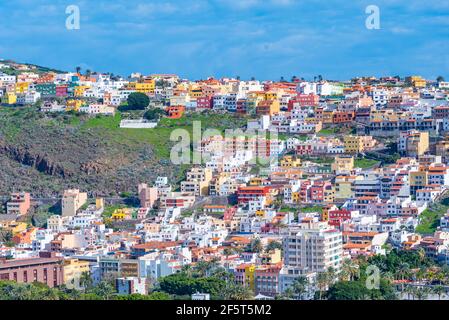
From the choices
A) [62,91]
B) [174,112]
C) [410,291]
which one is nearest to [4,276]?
[410,291]

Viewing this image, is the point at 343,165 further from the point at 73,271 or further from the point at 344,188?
the point at 73,271

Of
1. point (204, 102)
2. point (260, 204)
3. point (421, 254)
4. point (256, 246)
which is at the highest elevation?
point (204, 102)

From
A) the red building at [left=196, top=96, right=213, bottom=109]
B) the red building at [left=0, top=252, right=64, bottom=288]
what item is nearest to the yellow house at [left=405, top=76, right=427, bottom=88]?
the red building at [left=196, top=96, right=213, bottom=109]

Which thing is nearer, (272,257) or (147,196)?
(272,257)

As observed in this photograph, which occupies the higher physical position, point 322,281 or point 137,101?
point 137,101

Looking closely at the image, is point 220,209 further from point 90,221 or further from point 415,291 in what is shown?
point 415,291

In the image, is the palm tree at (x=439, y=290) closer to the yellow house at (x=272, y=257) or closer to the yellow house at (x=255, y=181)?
the yellow house at (x=272, y=257)

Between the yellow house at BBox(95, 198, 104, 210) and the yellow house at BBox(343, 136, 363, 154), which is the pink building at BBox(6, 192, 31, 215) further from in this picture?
the yellow house at BBox(343, 136, 363, 154)

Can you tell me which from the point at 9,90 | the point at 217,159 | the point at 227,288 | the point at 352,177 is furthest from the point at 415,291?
the point at 9,90
